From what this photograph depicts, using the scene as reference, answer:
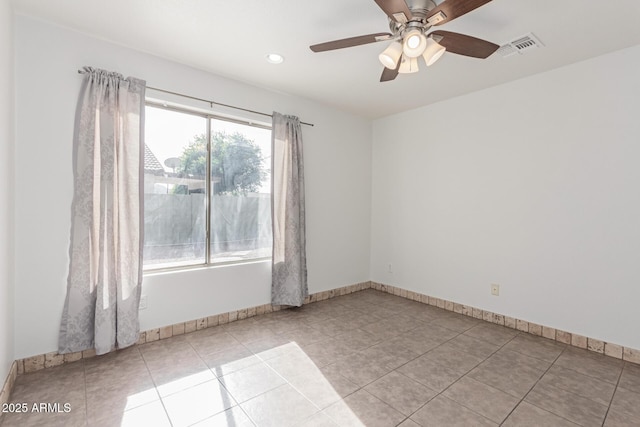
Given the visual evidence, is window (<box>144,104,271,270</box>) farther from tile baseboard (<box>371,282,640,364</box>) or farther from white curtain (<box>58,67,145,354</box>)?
tile baseboard (<box>371,282,640,364</box>)

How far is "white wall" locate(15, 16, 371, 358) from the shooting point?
2.13 metres

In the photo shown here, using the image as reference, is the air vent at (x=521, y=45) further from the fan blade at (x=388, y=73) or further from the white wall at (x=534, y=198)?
the fan blade at (x=388, y=73)

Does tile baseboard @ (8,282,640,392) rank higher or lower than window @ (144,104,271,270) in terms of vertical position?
lower

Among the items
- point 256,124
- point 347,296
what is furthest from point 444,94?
point 347,296

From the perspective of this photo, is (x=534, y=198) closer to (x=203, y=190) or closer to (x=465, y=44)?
(x=465, y=44)

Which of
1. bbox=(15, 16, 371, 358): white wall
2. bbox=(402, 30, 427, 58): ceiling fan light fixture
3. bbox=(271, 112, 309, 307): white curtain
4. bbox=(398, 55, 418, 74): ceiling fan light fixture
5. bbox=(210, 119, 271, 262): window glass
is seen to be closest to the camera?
bbox=(402, 30, 427, 58): ceiling fan light fixture

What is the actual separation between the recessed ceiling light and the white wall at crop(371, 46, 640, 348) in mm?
2077

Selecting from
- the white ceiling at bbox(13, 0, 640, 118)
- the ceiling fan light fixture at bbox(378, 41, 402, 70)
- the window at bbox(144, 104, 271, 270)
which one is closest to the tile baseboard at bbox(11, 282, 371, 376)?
the window at bbox(144, 104, 271, 270)

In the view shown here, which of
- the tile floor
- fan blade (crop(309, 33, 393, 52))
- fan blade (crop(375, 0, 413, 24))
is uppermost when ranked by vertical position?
fan blade (crop(375, 0, 413, 24))

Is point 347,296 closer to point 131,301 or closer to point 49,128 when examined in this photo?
point 131,301

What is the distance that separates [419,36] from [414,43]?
0.04 meters

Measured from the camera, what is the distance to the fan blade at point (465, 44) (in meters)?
1.78

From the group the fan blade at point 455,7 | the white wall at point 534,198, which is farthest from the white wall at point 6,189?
the white wall at point 534,198

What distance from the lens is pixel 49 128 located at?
2201mm
